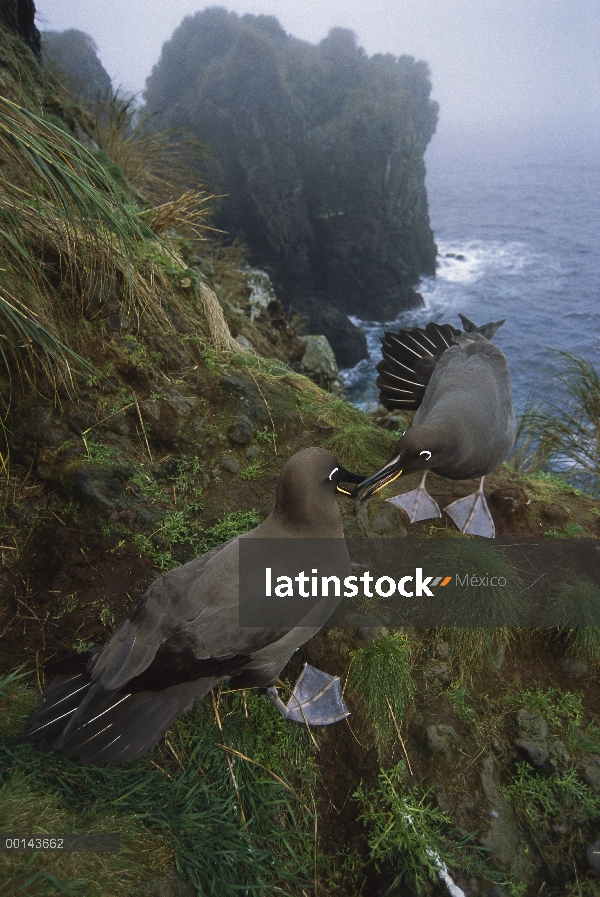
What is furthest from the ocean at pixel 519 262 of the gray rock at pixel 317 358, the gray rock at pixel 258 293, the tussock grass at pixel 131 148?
the tussock grass at pixel 131 148

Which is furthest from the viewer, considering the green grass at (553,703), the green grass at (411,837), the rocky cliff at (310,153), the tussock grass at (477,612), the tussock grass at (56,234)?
the rocky cliff at (310,153)

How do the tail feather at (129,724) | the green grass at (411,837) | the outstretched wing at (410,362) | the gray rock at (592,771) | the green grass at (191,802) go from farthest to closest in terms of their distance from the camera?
1. the outstretched wing at (410,362)
2. the gray rock at (592,771)
3. the green grass at (411,837)
4. the tail feather at (129,724)
5. the green grass at (191,802)

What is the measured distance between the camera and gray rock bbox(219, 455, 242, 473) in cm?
371

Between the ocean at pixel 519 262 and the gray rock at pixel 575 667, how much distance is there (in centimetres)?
1161

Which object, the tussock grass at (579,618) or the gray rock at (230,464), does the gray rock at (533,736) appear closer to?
the tussock grass at (579,618)

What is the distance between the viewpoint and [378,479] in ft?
9.87

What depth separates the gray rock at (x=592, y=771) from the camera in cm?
266

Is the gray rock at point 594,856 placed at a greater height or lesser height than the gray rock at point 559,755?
lesser

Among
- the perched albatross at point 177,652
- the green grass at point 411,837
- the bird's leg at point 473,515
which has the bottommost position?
the green grass at point 411,837

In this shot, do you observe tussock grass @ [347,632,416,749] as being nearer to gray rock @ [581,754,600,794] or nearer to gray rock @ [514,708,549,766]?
gray rock @ [514,708,549,766]

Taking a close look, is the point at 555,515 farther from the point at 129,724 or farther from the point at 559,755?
the point at 129,724

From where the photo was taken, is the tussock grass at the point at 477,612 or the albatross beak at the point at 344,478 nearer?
the albatross beak at the point at 344,478

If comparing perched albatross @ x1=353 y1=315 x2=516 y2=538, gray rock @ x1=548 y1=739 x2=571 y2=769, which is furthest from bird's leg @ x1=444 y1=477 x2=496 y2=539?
gray rock @ x1=548 y1=739 x2=571 y2=769

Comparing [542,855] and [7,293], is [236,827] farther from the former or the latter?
[7,293]
